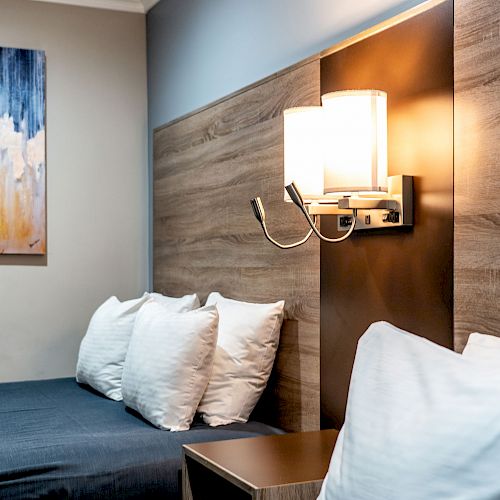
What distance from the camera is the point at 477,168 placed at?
176 centimetres

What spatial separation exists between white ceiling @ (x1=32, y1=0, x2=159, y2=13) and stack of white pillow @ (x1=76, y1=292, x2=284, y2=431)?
1.75 metres

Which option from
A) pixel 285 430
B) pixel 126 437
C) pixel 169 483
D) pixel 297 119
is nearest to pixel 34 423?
pixel 126 437

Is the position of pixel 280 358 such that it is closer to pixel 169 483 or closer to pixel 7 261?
pixel 169 483

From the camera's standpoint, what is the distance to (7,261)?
3.64 metres

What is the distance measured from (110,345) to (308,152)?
4.28 ft

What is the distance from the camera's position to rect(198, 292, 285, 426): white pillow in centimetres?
247

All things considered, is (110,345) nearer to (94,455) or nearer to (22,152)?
(94,455)

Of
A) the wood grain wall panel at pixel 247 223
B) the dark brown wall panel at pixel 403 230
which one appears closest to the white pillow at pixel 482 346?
the dark brown wall panel at pixel 403 230

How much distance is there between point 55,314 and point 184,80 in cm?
122

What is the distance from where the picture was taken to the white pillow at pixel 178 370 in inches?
93.4

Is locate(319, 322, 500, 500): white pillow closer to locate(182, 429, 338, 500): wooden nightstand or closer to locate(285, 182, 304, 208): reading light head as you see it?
locate(182, 429, 338, 500): wooden nightstand

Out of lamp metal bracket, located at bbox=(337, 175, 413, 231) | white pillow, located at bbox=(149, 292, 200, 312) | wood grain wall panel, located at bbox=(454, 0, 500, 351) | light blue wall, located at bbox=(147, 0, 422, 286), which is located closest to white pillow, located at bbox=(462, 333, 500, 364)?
wood grain wall panel, located at bbox=(454, 0, 500, 351)

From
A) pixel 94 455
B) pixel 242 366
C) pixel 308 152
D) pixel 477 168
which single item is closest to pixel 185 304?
pixel 242 366

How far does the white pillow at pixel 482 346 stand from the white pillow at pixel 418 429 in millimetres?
143
